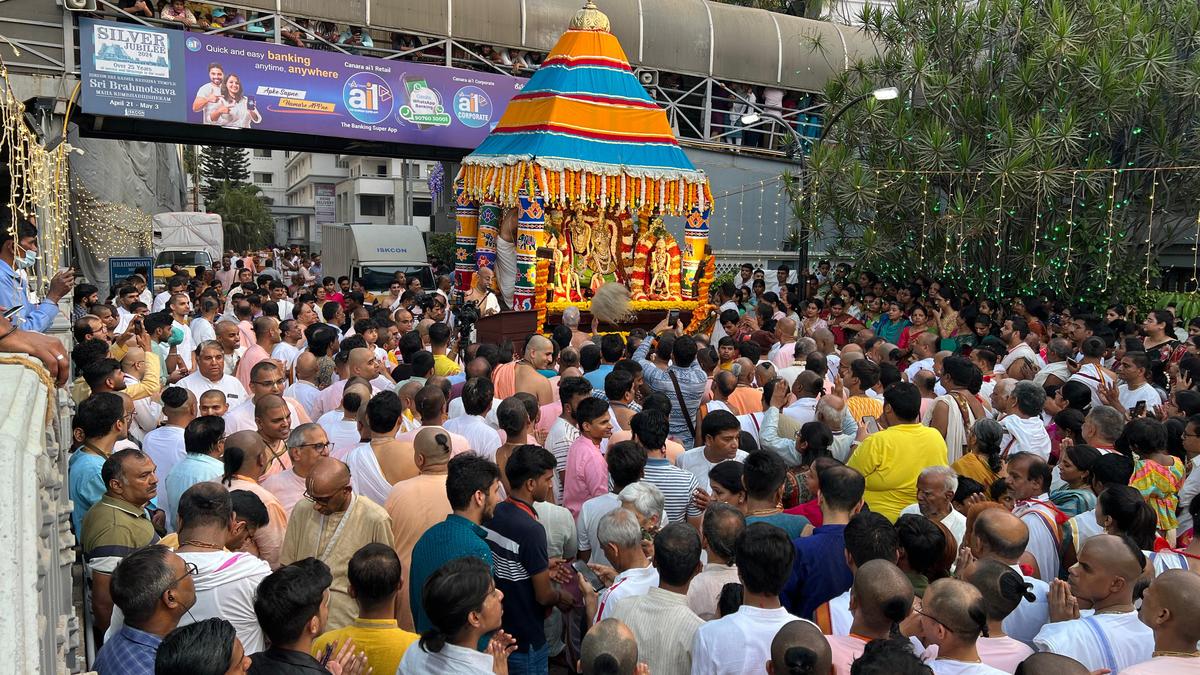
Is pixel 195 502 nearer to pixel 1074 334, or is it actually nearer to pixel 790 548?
pixel 790 548

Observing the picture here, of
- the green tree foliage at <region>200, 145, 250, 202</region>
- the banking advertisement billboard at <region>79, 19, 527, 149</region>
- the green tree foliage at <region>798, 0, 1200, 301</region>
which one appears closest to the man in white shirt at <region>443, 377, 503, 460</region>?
the green tree foliage at <region>798, 0, 1200, 301</region>

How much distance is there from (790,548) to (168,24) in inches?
675

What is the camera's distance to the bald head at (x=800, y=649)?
3016mm

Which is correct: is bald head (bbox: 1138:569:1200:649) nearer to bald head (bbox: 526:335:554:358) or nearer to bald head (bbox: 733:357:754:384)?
bald head (bbox: 733:357:754:384)

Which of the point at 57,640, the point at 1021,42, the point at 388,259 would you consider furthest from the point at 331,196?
the point at 57,640

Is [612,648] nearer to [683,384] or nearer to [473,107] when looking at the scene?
[683,384]

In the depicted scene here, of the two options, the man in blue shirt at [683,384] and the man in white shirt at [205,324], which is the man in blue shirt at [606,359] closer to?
the man in blue shirt at [683,384]

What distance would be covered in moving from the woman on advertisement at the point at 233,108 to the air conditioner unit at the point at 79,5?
2.31 m

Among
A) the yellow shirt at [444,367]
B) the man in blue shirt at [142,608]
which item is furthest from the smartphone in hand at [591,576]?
the yellow shirt at [444,367]

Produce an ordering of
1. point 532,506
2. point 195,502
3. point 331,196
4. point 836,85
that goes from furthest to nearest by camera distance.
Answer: point 331,196
point 836,85
point 532,506
point 195,502

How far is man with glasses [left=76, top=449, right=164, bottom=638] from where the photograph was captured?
Answer: 4.13 meters

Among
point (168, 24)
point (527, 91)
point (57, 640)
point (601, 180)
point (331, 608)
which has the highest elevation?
point (168, 24)

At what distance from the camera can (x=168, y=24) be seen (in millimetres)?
17141

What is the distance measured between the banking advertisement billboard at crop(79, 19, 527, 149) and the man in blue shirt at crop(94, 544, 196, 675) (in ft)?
48.7
